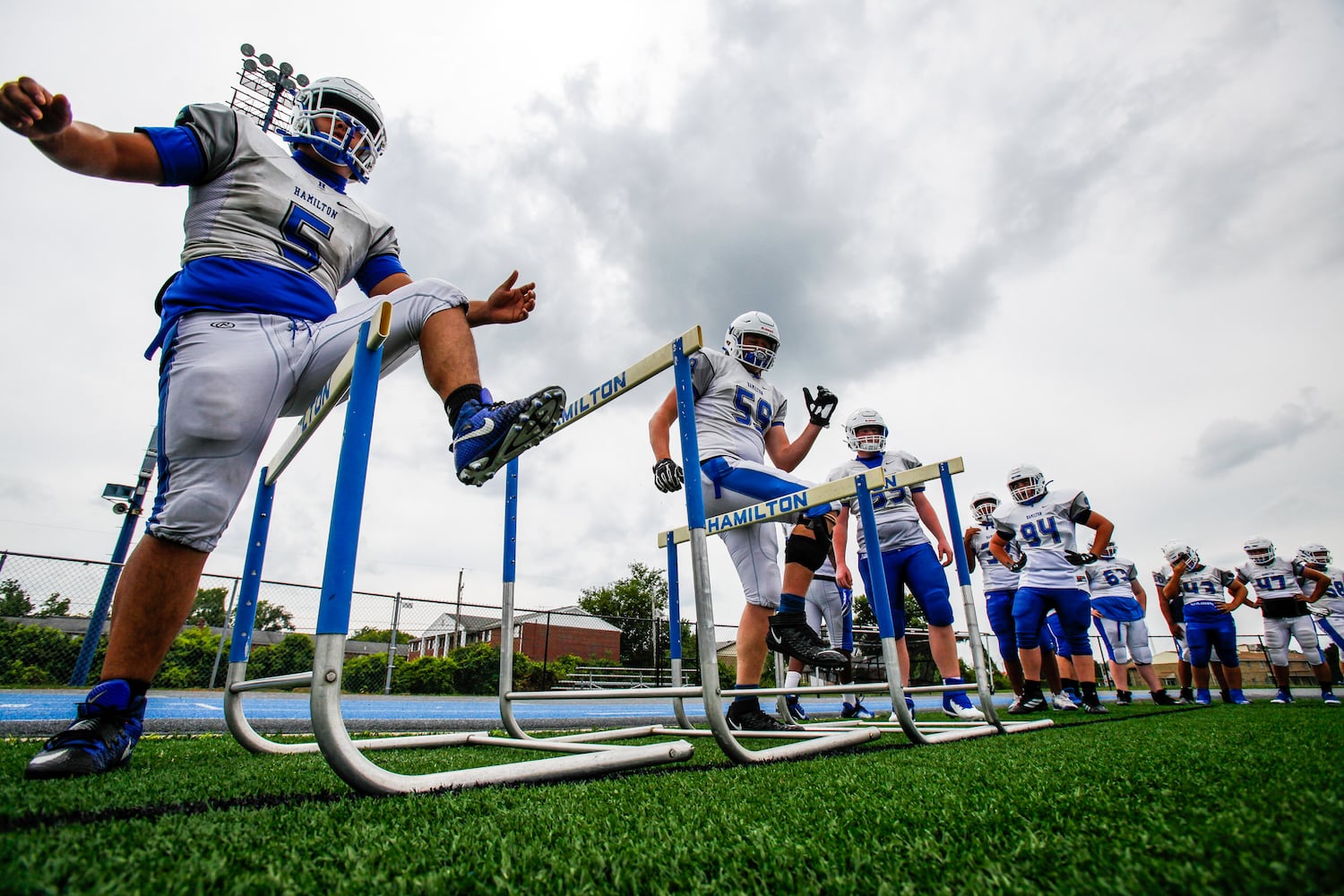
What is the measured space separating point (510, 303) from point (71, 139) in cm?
104

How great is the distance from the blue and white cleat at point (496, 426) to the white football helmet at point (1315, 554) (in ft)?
40.2

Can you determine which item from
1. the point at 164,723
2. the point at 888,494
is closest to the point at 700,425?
the point at 888,494

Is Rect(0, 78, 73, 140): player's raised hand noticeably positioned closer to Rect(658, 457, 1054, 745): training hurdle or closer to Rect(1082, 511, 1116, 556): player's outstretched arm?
Rect(658, 457, 1054, 745): training hurdle

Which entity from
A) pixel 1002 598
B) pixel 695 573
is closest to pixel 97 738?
pixel 695 573

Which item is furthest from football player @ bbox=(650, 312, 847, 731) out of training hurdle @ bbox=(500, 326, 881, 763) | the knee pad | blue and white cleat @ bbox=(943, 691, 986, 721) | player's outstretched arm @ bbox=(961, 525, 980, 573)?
player's outstretched arm @ bbox=(961, 525, 980, 573)

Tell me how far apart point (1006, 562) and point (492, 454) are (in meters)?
5.37

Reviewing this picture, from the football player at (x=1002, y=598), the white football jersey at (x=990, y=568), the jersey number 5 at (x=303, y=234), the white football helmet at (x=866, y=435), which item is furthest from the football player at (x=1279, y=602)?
the jersey number 5 at (x=303, y=234)

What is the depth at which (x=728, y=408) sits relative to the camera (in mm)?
3156

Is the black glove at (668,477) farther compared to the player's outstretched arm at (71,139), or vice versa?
the black glove at (668,477)

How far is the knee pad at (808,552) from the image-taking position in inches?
125

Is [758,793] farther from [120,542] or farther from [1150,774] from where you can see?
[120,542]

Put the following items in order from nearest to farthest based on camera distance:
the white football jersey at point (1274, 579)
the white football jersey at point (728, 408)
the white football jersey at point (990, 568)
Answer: the white football jersey at point (728, 408) → the white football jersey at point (990, 568) → the white football jersey at point (1274, 579)

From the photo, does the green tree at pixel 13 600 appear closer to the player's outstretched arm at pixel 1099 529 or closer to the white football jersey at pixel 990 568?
the white football jersey at pixel 990 568

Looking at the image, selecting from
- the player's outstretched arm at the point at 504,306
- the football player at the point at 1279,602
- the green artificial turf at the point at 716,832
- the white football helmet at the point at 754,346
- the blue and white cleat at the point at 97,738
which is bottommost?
the green artificial turf at the point at 716,832
